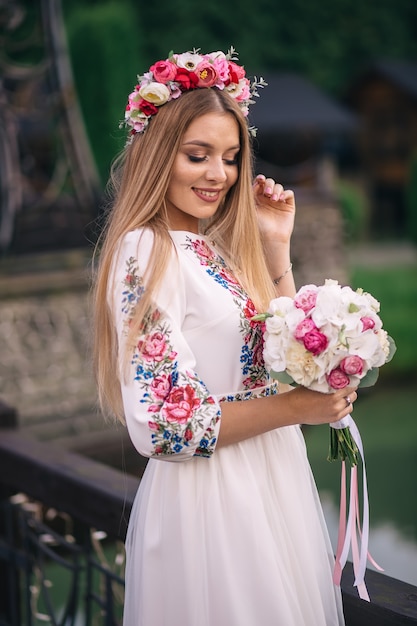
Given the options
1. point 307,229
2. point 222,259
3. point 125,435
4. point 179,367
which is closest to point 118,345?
point 179,367

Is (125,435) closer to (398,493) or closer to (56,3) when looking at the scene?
(398,493)

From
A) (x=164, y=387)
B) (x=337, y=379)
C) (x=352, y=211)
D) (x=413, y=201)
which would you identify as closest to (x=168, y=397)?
(x=164, y=387)

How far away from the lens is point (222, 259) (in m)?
2.08

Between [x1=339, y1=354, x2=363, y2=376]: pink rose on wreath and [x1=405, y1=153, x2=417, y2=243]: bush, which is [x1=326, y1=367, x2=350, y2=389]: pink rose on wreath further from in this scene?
[x1=405, y1=153, x2=417, y2=243]: bush

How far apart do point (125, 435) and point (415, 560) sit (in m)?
2.65

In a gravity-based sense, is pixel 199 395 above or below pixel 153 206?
below

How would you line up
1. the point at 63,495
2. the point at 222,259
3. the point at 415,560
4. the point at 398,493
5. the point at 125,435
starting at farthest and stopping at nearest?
1. the point at 398,493
2. the point at 125,435
3. the point at 415,560
4. the point at 63,495
5. the point at 222,259

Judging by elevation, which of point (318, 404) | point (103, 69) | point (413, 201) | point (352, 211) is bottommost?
point (352, 211)

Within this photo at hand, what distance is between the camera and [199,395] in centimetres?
177

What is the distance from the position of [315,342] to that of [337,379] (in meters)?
0.09

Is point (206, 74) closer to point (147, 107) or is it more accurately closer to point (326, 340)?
point (147, 107)

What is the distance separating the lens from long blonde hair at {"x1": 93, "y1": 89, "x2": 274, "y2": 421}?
1.90m

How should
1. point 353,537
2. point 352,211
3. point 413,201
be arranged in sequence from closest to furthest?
point 353,537
point 413,201
point 352,211

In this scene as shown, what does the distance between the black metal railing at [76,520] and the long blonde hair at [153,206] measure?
520 mm
